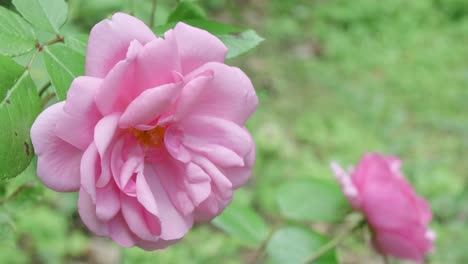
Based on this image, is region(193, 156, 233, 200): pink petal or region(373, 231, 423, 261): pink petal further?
region(373, 231, 423, 261): pink petal

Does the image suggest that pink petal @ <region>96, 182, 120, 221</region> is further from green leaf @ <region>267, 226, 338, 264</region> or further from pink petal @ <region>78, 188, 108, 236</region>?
green leaf @ <region>267, 226, 338, 264</region>

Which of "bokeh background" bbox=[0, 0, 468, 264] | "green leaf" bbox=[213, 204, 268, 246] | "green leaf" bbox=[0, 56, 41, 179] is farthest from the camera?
"bokeh background" bbox=[0, 0, 468, 264]

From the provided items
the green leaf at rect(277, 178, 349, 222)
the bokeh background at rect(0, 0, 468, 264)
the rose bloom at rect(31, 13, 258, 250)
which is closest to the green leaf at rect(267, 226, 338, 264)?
the green leaf at rect(277, 178, 349, 222)

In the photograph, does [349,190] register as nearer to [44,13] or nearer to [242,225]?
[242,225]

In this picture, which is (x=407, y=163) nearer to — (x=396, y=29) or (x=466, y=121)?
(x=466, y=121)

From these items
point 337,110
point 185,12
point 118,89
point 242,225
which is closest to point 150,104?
point 118,89

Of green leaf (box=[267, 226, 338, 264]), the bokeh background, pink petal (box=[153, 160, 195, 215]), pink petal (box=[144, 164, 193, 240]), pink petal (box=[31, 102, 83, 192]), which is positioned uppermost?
pink petal (box=[31, 102, 83, 192])

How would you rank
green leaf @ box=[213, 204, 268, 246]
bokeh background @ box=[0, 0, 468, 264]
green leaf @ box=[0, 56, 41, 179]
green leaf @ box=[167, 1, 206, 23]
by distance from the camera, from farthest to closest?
1. bokeh background @ box=[0, 0, 468, 264]
2. green leaf @ box=[213, 204, 268, 246]
3. green leaf @ box=[167, 1, 206, 23]
4. green leaf @ box=[0, 56, 41, 179]
